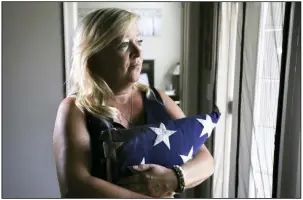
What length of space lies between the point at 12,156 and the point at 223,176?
0.69 metres

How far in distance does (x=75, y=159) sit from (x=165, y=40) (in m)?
0.46

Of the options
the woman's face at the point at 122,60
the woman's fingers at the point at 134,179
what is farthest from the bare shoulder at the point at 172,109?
the woman's fingers at the point at 134,179

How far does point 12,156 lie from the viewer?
3.96 ft

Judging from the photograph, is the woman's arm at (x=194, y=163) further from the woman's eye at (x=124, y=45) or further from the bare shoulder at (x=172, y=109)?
the woman's eye at (x=124, y=45)

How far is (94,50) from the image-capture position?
113cm

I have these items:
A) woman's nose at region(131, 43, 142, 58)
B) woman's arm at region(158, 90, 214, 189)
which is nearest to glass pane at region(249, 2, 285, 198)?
woman's arm at region(158, 90, 214, 189)

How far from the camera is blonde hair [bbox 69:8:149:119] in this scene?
1.13 m

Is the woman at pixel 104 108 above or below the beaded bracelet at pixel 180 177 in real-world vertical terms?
above

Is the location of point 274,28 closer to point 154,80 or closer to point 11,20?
point 154,80

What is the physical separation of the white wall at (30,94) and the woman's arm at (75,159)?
0.03 metres

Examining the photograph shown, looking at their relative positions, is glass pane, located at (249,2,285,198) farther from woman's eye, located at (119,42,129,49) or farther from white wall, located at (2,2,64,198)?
white wall, located at (2,2,64,198)

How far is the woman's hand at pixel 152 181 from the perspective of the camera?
1.14 metres

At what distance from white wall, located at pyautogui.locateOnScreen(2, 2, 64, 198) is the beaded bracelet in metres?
0.39

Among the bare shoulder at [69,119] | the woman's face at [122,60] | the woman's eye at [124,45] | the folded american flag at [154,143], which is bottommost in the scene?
the folded american flag at [154,143]
